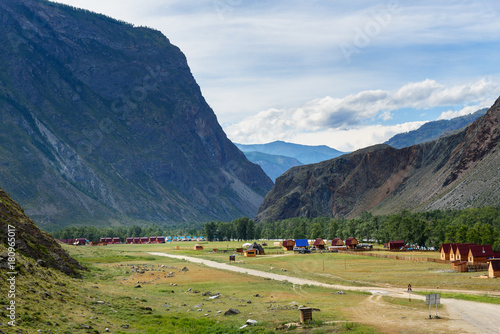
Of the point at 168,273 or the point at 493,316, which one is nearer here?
the point at 493,316

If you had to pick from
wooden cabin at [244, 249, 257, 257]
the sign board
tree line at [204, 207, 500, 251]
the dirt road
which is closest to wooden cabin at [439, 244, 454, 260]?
tree line at [204, 207, 500, 251]

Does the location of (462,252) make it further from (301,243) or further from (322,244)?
(301,243)

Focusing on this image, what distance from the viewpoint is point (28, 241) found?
5188 cm

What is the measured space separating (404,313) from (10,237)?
35.4 meters

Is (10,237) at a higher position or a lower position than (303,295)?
higher

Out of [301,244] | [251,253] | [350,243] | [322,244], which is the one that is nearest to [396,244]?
[350,243]

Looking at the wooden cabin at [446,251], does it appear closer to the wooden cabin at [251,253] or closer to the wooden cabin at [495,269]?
the wooden cabin at [495,269]

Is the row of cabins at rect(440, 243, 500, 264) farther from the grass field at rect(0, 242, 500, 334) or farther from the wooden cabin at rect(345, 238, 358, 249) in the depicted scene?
the wooden cabin at rect(345, 238, 358, 249)

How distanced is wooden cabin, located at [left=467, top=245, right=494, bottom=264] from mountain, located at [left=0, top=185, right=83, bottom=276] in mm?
67701

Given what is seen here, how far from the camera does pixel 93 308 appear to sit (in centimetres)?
4084

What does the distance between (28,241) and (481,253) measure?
74487mm

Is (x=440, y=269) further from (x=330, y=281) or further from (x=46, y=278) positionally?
(x=46, y=278)

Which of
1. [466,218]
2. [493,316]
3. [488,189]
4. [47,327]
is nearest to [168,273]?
[47,327]

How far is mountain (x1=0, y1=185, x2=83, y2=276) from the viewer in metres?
47.9
